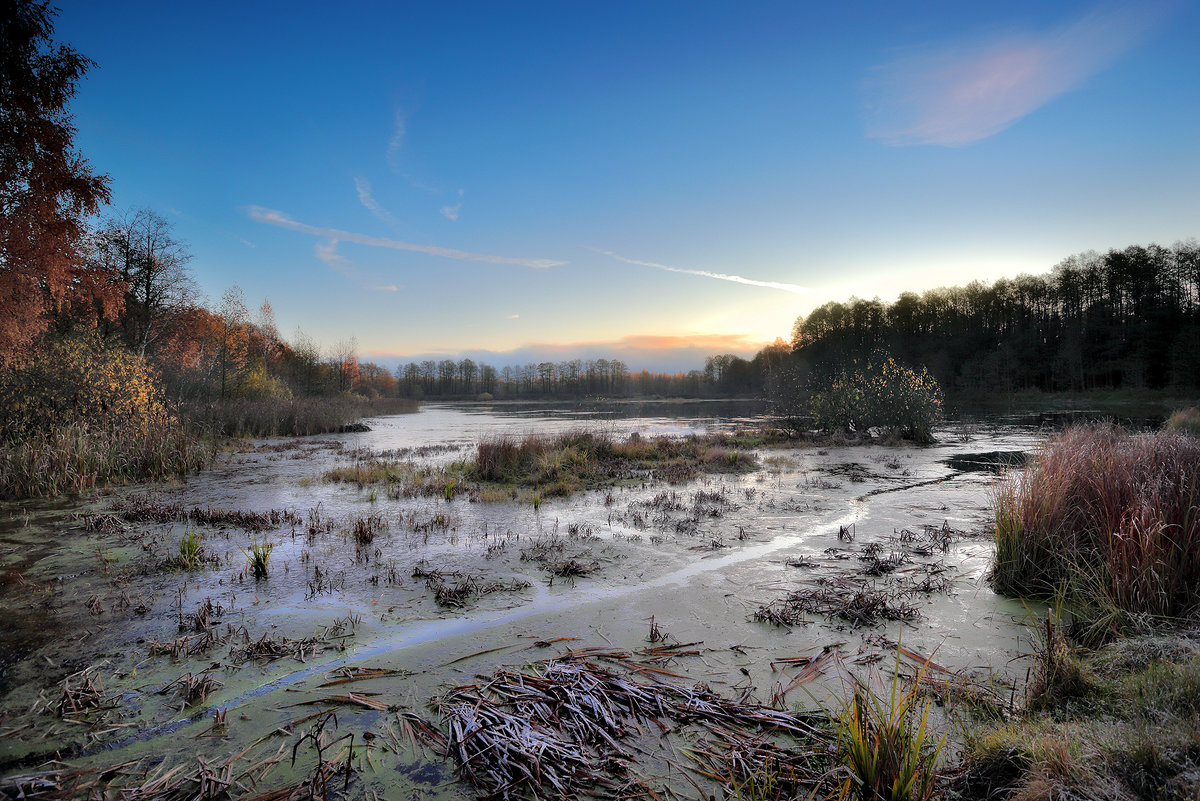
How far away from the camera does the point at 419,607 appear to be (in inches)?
220

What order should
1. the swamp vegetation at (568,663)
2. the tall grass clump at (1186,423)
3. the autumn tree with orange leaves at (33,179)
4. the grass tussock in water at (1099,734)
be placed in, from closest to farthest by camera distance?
the grass tussock in water at (1099,734)
the swamp vegetation at (568,663)
the autumn tree with orange leaves at (33,179)
the tall grass clump at (1186,423)

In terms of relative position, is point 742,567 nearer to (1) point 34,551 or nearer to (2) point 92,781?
(2) point 92,781

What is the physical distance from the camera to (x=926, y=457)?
17.9m

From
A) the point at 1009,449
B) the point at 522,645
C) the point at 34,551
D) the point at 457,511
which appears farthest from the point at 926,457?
the point at 34,551

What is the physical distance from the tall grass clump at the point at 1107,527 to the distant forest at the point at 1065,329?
30.8 meters

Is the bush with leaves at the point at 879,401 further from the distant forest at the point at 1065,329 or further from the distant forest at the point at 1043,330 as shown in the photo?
the distant forest at the point at 1065,329

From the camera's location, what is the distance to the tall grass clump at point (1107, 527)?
4.47 metres

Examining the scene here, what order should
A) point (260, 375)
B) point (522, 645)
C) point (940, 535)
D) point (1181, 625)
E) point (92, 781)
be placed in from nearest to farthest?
point (92, 781) < point (1181, 625) < point (522, 645) < point (940, 535) < point (260, 375)

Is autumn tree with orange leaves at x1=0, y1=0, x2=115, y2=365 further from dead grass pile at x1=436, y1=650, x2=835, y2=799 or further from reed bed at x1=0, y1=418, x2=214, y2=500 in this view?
dead grass pile at x1=436, y1=650, x2=835, y2=799

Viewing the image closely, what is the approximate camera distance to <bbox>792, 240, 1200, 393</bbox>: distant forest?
48844 millimetres

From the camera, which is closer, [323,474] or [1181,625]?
[1181,625]

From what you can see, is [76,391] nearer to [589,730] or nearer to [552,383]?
[589,730]

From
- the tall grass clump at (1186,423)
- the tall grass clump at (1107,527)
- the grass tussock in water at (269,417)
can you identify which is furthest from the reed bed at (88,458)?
the tall grass clump at (1186,423)

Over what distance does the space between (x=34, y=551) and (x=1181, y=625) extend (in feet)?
42.1
